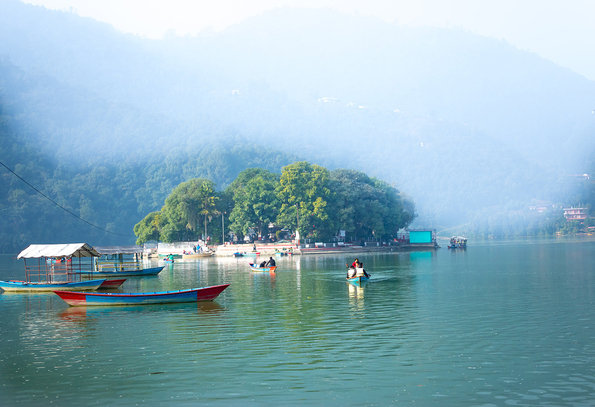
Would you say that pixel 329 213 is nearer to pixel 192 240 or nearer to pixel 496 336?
pixel 192 240

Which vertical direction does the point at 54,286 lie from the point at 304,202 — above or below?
below

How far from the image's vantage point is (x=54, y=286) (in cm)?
4547

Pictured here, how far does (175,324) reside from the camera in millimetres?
27984

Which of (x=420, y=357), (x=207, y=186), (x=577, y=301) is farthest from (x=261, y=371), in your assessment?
(x=207, y=186)

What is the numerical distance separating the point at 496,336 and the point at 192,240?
113 metres

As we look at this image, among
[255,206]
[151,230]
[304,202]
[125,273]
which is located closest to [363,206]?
[304,202]

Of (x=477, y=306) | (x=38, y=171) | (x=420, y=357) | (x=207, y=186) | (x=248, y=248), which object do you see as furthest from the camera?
(x=38, y=171)

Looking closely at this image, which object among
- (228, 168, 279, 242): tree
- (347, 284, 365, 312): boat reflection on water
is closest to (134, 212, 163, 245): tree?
(228, 168, 279, 242): tree

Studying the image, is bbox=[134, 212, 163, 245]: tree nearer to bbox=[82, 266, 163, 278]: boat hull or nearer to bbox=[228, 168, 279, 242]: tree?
bbox=[228, 168, 279, 242]: tree

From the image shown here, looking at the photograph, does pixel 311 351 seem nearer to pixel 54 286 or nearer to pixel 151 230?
pixel 54 286

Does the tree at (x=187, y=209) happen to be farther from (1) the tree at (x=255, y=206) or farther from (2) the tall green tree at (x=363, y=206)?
(2) the tall green tree at (x=363, y=206)

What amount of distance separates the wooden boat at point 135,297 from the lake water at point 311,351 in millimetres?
543

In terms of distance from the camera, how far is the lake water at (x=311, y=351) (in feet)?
52.5

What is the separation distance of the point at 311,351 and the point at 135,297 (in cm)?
1674
